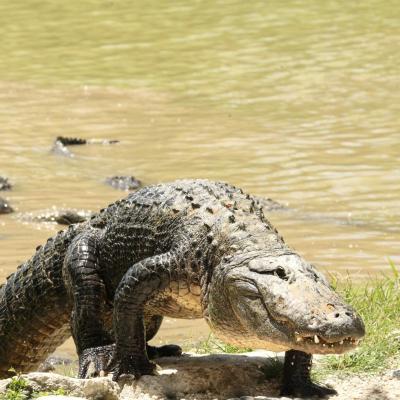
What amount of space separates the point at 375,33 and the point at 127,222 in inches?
637

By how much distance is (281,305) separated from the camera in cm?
445

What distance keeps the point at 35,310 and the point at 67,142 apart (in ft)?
28.0

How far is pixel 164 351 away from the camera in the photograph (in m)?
5.67

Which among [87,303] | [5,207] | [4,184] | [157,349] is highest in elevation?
[87,303]

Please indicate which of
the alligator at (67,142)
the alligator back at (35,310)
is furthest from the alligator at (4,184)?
the alligator back at (35,310)

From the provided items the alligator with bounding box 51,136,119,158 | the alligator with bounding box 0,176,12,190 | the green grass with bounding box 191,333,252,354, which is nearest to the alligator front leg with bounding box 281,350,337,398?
the green grass with bounding box 191,333,252,354

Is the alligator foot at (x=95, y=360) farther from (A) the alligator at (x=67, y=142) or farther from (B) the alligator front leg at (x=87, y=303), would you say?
(A) the alligator at (x=67, y=142)

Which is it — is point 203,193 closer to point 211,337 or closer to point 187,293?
point 187,293

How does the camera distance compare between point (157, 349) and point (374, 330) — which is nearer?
point (157, 349)

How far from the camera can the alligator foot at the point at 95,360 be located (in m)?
5.21

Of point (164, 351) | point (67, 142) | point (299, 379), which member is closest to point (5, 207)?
point (67, 142)

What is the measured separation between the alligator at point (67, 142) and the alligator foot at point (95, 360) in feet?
28.6

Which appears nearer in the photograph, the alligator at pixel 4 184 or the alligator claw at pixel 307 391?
the alligator claw at pixel 307 391

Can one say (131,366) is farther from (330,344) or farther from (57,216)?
(57,216)
